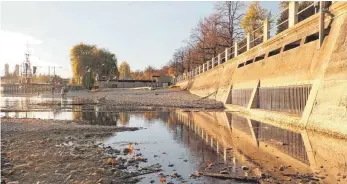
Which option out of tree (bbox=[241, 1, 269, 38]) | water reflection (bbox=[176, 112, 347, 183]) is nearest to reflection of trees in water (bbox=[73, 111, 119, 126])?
water reflection (bbox=[176, 112, 347, 183])

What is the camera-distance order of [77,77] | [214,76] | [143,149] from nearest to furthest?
[143,149], [214,76], [77,77]

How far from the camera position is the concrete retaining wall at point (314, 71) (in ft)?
33.0

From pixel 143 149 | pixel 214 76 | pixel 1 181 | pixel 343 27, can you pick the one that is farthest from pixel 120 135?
pixel 214 76

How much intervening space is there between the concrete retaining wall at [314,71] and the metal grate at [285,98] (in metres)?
0.31

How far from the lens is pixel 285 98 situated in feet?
48.3

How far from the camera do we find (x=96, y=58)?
94000 millimetres

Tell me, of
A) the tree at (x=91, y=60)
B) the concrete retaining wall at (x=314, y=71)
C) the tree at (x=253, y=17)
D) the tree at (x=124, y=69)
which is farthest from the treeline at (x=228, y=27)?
the tree at (x=124, y=69)

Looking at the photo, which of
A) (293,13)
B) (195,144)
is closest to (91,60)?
(293,13)

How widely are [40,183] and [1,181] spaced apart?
658mm

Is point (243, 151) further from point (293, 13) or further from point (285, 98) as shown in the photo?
point (293, 13)

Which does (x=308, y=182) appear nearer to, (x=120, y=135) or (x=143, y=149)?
(x=143, y=149)

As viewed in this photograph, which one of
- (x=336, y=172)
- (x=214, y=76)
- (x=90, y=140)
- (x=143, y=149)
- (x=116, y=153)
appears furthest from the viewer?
(x=214, y=76)

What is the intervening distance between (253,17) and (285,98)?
37.6 metres

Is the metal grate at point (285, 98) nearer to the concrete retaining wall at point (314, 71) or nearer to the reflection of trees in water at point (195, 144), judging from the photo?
the concrete retaining wall at point (314, 71)
